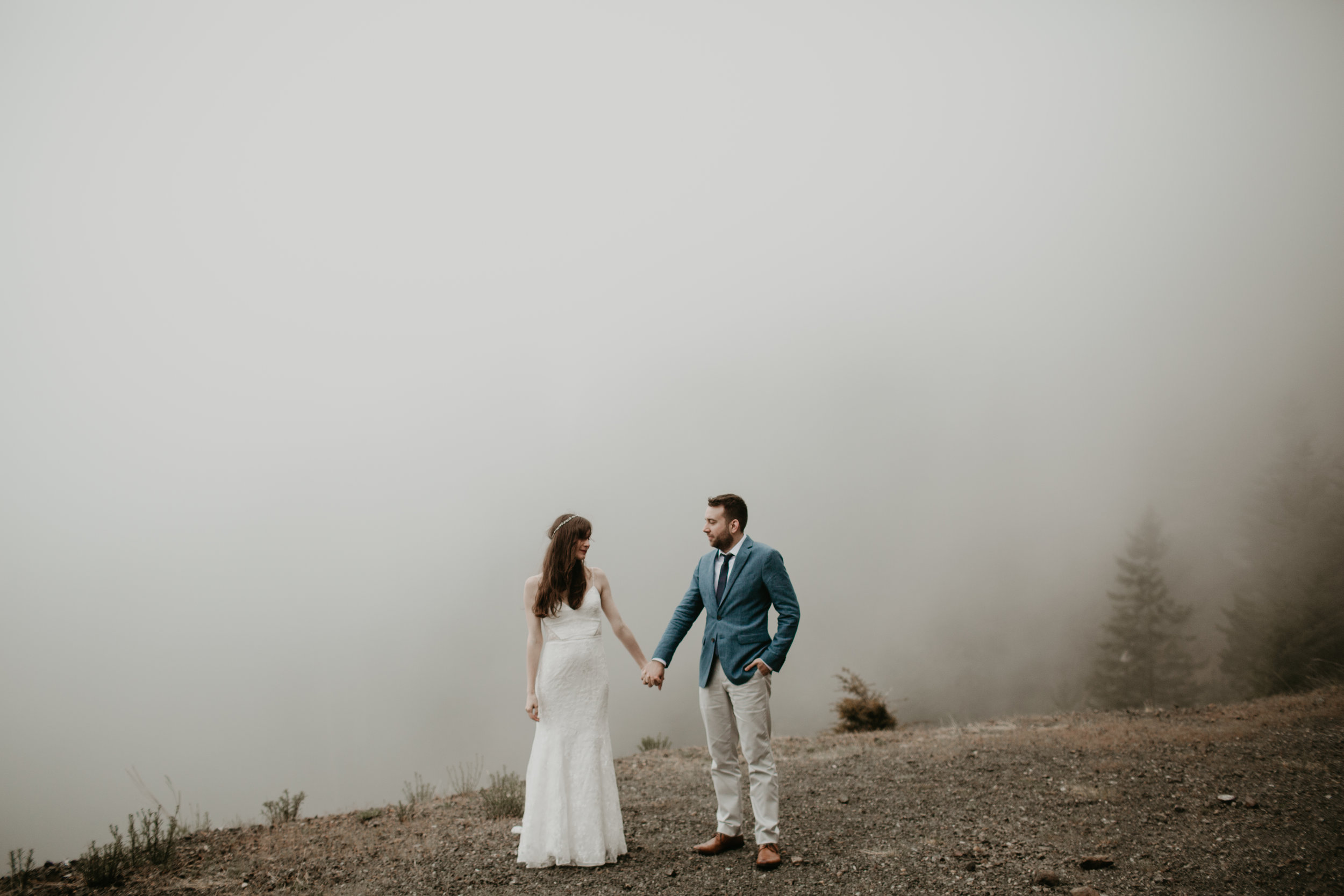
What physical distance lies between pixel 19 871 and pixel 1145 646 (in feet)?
167

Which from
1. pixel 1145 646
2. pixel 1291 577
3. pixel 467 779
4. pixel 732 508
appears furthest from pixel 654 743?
pixel 1145 646

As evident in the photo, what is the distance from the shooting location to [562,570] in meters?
5.34

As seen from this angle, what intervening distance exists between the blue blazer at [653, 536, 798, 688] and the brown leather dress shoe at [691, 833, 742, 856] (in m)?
1.33

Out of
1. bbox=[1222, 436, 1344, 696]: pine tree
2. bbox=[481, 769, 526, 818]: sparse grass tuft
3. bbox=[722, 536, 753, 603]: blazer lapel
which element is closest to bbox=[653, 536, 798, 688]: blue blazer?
bbox=[722, 536, 753, 603]: blazer lapel

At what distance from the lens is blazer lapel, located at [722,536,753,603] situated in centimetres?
515

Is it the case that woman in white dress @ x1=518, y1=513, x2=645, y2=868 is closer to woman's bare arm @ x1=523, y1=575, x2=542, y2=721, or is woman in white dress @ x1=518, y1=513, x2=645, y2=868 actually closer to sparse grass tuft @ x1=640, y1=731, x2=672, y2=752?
woman's bare arm @ x1=523, y1=575, x2=542, y2=721

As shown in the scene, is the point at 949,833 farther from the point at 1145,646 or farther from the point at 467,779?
the point at 1145,646

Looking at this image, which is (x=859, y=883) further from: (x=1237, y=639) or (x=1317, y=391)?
(x=1317, y=391)

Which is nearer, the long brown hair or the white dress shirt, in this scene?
the white dress shirt

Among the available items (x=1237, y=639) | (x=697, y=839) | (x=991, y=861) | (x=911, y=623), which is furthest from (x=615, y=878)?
(x=911, y=623)

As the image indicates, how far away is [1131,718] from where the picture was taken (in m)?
10.8

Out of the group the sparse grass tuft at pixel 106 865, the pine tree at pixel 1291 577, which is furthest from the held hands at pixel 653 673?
the pine tree at pixel 1291 577

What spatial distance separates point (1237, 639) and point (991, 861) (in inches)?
1618

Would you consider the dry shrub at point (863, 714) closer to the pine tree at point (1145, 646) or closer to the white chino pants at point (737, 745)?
the white chino pants at point (737, 745)
